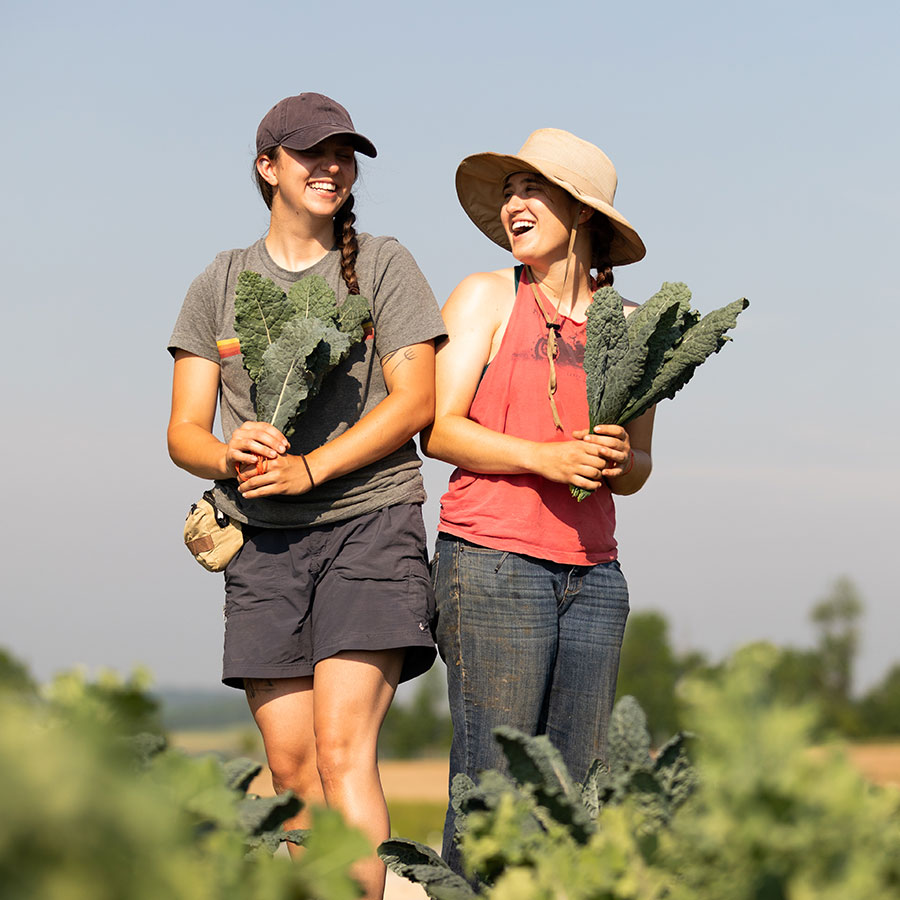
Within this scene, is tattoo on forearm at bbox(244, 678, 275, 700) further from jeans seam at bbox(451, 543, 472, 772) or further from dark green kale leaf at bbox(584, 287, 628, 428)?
Result: dark green kale leaf at bbox(584, 287, 628, 428)

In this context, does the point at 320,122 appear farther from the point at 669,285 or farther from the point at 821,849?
the point at 821,849

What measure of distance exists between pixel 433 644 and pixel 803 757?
2247 millimetres

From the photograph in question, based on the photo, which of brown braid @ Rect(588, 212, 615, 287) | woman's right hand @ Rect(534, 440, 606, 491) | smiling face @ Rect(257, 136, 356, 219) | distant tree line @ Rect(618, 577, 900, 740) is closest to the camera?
woman's right hand @ Rect(534, 440, 606, 491)

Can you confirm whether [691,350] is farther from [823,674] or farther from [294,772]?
[823,674]

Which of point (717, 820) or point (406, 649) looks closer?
point (717, 820)

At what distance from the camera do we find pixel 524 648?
3143 mm

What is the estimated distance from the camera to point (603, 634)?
327cm

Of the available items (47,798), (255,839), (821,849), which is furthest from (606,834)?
(47,798)

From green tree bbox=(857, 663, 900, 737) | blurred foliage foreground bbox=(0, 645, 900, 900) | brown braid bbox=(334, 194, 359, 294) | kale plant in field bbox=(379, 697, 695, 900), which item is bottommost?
green tree bbox=(857, 663, 900, 737)

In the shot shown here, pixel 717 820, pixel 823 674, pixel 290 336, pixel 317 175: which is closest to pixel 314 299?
pixel 290 336

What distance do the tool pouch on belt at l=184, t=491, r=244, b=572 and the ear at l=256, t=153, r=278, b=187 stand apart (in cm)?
103

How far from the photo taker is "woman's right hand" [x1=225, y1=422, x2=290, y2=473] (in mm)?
3045

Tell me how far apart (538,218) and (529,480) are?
0.81m

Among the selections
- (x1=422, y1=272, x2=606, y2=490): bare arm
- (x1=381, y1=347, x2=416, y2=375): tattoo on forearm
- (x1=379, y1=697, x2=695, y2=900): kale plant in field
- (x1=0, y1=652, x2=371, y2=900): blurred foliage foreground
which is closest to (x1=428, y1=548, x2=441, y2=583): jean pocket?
(x1=422, y1=272, x2=606, y2=490): bare arm
